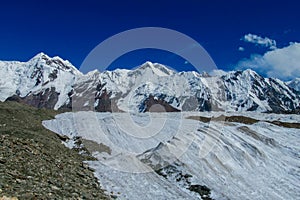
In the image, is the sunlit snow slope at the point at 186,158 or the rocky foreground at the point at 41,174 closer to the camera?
the rocky foreground at the point at 41,174

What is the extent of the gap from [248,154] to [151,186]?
56.4 ft

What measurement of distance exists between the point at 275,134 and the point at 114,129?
25.4 metres

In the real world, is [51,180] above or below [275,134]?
below

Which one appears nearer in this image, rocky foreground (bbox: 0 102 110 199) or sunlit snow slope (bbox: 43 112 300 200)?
rocky foreground (bbox: 0 102 110 199)

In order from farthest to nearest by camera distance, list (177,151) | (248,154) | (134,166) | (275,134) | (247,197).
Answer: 1. (275,134)
2. (248,154)
3. (177,151)
4. (134,166)
5. (247,197)

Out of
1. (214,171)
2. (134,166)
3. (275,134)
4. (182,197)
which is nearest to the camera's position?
(182,197)

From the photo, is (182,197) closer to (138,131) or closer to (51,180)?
(51,180)

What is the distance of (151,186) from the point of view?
1105 inches

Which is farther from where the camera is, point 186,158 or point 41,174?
point 186,158

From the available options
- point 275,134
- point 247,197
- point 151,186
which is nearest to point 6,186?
point 151,186

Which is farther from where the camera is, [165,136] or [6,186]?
[165,136]

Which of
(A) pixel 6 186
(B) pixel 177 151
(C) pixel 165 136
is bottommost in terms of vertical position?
(A) pixel 6 186

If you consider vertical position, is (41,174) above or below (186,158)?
below

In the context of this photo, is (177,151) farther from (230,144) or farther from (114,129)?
(114,129)
